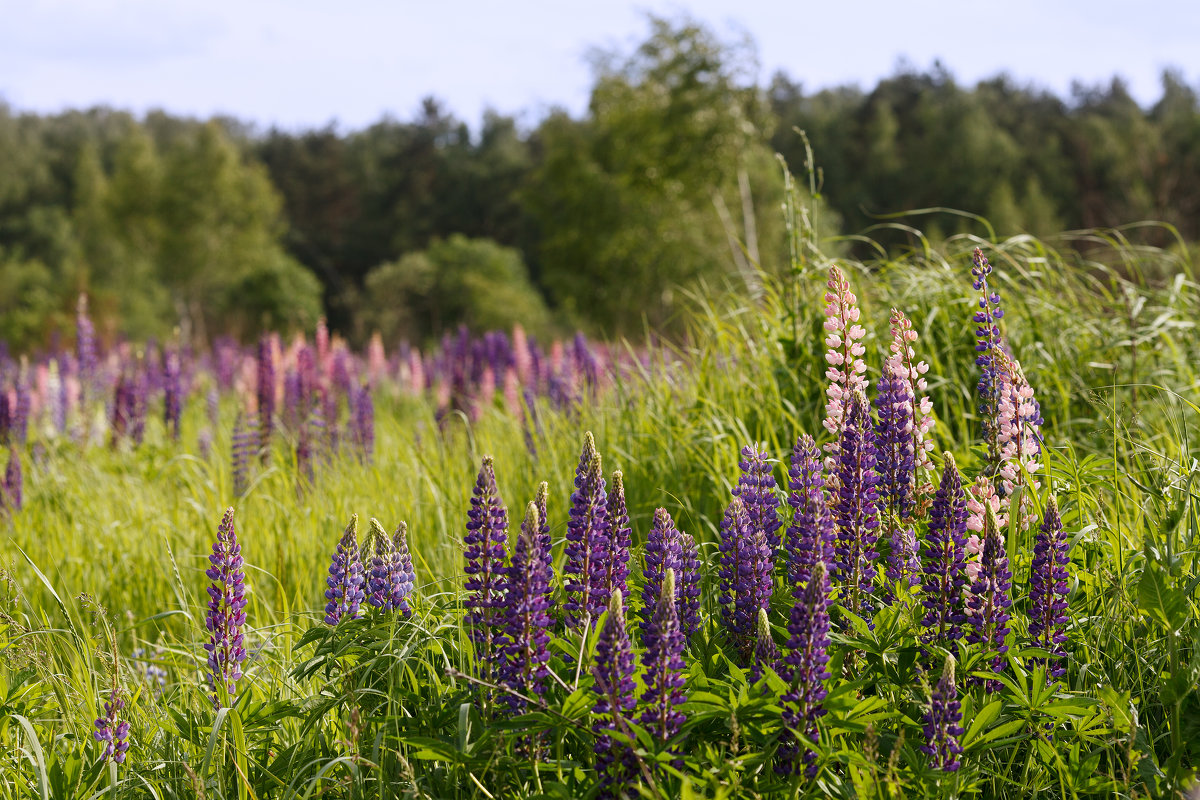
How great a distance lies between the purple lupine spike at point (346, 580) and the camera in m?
2.27

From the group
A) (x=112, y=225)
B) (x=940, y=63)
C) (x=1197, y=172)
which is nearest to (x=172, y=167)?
(x=112, y=225)

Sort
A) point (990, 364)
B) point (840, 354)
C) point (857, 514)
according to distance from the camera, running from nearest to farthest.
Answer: point (857, 514)
point (840, 354)
point (990, 364)

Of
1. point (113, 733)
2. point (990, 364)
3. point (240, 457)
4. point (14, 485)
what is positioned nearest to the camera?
point (113, 733)

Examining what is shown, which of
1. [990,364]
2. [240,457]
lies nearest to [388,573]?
[990,364]

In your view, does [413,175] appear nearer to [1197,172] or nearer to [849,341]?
[1197,172]

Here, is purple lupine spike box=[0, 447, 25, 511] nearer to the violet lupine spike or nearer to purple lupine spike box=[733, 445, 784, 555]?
purple lupine spike box=[733, 445, 784, 555]

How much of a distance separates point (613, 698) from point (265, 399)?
4962 millimetres

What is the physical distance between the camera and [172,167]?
3728 cm

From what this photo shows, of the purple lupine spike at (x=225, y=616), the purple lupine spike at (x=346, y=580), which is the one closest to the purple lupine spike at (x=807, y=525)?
the purple lupine spike at (x=346, y=580)

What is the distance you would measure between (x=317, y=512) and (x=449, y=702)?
2512mm

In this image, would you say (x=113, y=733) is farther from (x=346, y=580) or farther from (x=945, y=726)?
(x=945, y=726)

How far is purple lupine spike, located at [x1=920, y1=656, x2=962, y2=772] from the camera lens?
1.80 meters

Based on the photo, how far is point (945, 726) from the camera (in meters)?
1.83

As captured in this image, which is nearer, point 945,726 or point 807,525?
point 945,726
